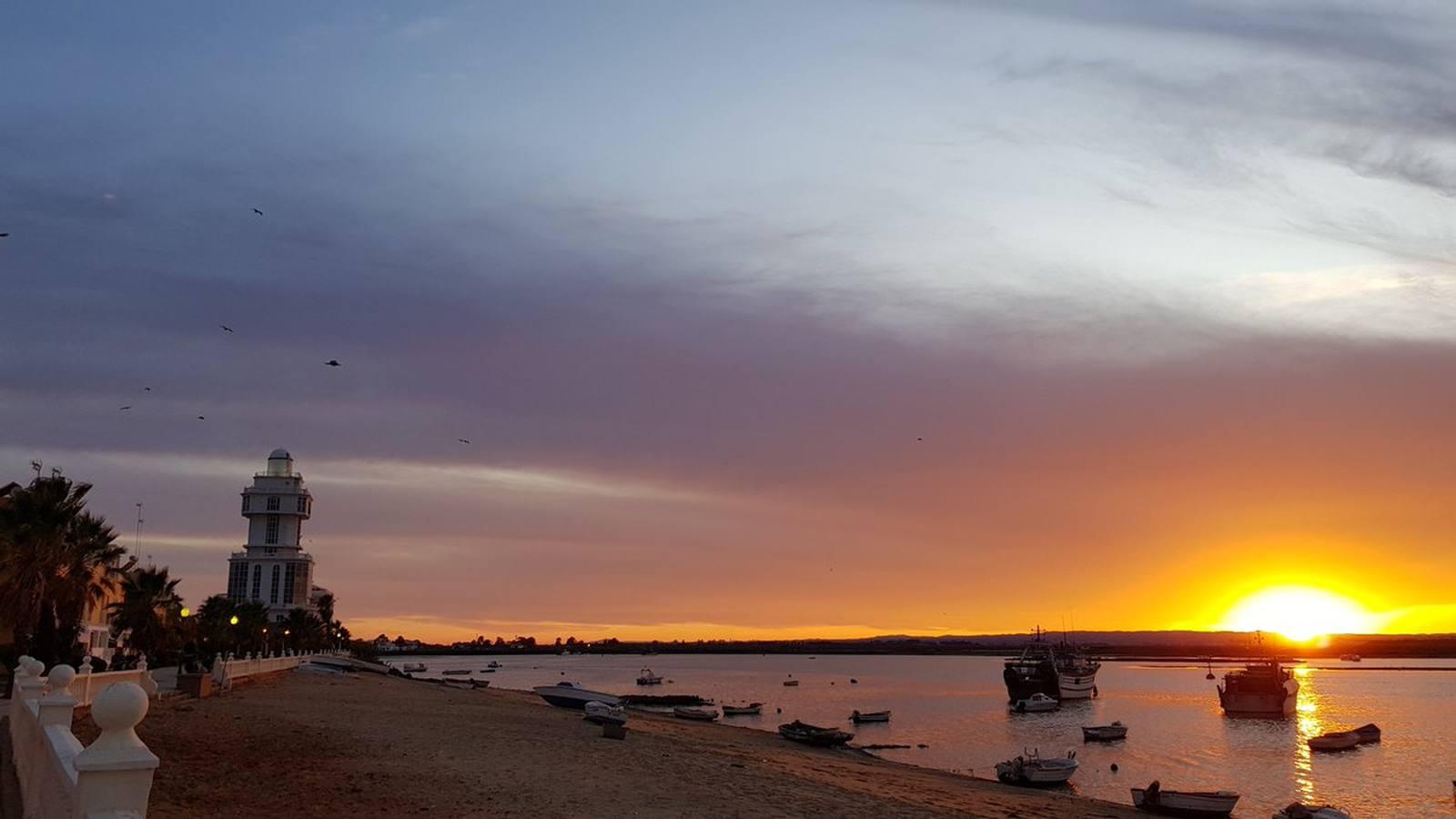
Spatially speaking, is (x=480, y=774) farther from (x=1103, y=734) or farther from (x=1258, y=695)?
(x=1258, y=695)

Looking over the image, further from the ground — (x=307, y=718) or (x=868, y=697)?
(x=307, y=718)

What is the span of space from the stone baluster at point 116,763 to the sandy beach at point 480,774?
10818 mm

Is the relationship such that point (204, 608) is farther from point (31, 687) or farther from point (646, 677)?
point (646, 677)

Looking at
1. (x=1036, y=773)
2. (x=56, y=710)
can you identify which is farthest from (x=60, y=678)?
(x=1036, y=773)

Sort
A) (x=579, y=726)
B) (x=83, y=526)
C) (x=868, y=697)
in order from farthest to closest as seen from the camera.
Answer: (x=868, y=697), (x=579, y=726), (x=83, y=526)

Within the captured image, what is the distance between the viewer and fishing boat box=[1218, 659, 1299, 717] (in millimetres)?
98000

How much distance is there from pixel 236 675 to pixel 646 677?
11799 centimetres

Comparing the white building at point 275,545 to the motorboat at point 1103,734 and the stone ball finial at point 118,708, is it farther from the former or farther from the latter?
the stone ball finial at point 118,708

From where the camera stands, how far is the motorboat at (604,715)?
4494cm

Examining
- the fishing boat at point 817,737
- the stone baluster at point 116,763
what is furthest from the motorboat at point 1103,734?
the stone baluster at point 116,763

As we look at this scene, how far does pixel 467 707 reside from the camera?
187 ft

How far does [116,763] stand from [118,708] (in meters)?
0.34

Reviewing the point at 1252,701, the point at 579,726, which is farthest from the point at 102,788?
the point at 1252,701

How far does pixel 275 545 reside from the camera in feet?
408
